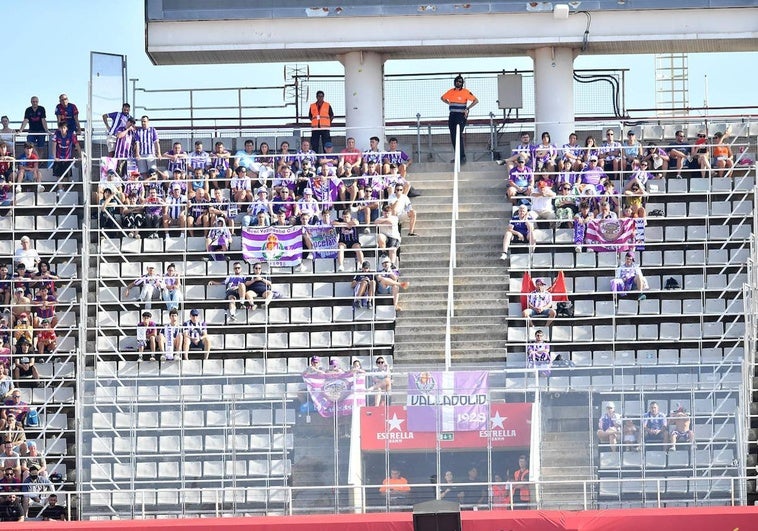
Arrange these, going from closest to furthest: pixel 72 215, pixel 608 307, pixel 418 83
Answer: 1. pixel 608 307
2. pixel 72 215
3. pixel 418 83

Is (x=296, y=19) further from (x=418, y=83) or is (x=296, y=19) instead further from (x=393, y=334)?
(x=393, y=334)

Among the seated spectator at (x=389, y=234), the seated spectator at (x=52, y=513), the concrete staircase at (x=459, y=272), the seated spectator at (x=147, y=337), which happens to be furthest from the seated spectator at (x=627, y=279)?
the seated spectator at (x=52, y=513)

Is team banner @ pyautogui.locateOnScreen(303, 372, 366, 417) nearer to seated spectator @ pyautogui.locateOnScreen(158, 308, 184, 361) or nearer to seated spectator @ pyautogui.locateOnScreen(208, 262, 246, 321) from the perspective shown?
seated spectator @ pyautogui.locateOnScreen(158, 308, 184, 361)

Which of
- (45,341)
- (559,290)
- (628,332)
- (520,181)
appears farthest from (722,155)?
(45,341)

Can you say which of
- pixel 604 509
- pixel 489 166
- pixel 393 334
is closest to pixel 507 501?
pixel 604 509

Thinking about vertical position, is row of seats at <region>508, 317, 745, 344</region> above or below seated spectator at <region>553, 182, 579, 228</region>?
below

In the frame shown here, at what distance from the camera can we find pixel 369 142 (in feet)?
123

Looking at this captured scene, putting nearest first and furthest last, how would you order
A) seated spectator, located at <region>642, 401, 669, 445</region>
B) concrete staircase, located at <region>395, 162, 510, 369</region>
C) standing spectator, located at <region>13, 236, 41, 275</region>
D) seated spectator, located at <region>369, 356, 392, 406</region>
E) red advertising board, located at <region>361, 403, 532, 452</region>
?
seated spectator, located at <region>642, 401, 669, 445</region> < red advertising board, located at <region>361, 403, 532, 452</region> < seated spectator, located at <region>369, 356, 392, 406</region> < concrete staircase, located at <region>395, 162, 510, 369</region> < standing spectator, located at <region>13, 236, 41, 275</region>

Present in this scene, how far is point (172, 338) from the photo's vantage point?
33.1m

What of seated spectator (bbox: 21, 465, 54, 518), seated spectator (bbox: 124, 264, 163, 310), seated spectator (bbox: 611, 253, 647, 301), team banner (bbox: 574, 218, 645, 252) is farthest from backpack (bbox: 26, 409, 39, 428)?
seated spectator (bbox: 611, 253, 647, 301)

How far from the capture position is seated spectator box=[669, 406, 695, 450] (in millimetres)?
27781

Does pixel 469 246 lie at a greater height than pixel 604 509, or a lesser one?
greater

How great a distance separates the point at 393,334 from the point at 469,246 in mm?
2717

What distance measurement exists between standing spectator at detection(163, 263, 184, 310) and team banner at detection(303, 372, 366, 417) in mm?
5426
